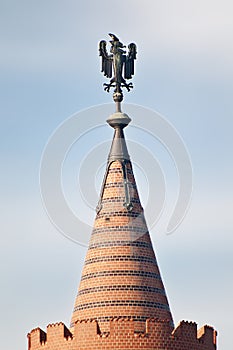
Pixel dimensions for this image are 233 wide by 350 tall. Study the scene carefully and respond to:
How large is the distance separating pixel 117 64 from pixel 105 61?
762 mm

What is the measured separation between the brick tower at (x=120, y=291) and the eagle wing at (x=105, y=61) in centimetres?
223

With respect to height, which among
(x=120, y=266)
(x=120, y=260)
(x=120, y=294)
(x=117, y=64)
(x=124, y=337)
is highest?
(x=117, y=64)

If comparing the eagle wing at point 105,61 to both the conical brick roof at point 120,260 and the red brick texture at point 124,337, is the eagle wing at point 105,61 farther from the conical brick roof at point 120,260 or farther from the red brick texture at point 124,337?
the red brick texture at point 124,337

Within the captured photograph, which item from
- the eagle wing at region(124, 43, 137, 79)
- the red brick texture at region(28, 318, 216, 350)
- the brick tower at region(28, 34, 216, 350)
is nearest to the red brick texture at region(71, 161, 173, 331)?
the brick tower at region(28, 34, 216, 350)

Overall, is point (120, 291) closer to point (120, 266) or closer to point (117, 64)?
point (120, 266)

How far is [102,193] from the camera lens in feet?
351

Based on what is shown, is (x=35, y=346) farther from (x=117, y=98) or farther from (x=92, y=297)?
(x=117, y=98)

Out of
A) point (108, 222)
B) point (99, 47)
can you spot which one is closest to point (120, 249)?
point (108, 222)

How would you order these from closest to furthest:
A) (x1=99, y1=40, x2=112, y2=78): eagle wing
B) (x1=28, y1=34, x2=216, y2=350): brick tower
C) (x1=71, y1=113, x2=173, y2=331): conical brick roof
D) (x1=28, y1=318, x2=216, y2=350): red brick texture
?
(x1=28, y1=318, x2=216, y2=350): red brick texture, (x1=28, y1=34, x2=216, y2=350): brick tower, (x1=71, y1=113, x2=173, y2=331): conical brick roof, (x1=99, y1=40, x2=112, y2=78): eagle wing

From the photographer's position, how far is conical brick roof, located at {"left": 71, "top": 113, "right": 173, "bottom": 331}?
342ft

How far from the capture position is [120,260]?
Result: 4139 inches

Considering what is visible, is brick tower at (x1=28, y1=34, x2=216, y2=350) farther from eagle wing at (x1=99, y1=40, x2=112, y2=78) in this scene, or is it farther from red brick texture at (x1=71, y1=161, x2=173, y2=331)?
eagle wing at (x1=99, y1=40, x2=112, y2=78)

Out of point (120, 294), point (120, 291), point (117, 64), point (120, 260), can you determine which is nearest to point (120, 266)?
point (120, 260)

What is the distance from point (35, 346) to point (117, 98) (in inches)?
477
